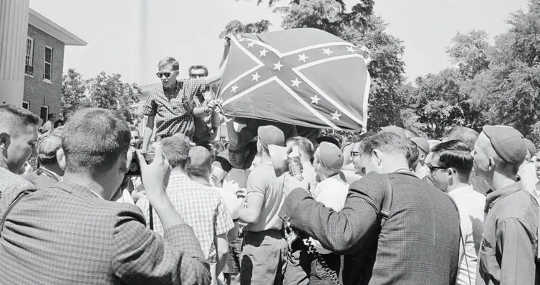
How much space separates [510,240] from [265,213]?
2.19 meters

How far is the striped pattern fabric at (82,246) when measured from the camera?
6.30 feet

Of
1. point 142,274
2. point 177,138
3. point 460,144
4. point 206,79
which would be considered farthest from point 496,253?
point 206,79

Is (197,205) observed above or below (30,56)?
above

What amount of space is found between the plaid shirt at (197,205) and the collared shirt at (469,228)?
61.5 inches

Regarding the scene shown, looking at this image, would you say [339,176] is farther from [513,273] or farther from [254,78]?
[513,273]

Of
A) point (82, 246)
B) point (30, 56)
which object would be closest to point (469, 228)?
point (82, 246)

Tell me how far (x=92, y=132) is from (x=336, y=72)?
412 cm

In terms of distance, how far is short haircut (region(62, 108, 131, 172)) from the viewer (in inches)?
83.5

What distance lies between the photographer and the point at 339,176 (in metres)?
5.10

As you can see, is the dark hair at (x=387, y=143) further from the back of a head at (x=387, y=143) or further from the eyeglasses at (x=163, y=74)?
the eyeglasses at (x=163, y=74)

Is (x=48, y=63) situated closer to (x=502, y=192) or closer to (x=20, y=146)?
(x=20, y=146)

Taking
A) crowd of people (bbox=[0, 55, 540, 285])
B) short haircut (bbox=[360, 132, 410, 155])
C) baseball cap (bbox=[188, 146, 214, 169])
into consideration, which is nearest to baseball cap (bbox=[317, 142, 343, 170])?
crowd of people (bbox=[0, 55, 540, 285])

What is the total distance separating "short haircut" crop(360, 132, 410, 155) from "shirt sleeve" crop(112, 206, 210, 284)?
1469 millimetres

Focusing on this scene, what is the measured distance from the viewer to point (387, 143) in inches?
126
